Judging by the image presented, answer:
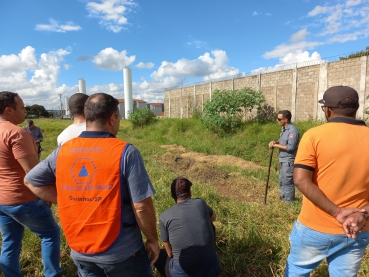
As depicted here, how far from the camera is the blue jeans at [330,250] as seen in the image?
58.3 inches

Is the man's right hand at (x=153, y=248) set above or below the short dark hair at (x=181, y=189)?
below

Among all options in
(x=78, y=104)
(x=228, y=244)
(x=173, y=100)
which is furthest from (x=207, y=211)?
(x=173, y=100)

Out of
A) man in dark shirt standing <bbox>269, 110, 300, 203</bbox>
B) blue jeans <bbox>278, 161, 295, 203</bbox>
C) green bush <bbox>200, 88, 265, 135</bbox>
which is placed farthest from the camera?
green bush <bbox>200, 88, 265, 135</bbox>

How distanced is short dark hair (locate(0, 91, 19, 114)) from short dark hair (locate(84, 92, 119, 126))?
45.5 inches

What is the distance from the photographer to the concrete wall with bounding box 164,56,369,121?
792cm

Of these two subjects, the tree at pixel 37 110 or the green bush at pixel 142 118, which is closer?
the green bush at pixel 142 118

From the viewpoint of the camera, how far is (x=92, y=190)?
125 centimetres

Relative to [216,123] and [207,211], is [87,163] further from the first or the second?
[216,123]

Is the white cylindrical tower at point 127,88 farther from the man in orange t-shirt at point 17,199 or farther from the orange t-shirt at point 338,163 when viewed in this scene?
the orange t-shirt at point 338,163

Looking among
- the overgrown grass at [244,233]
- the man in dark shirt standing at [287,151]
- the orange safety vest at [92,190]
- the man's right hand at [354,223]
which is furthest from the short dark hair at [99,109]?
the man in dark shirt standing at [287,151]

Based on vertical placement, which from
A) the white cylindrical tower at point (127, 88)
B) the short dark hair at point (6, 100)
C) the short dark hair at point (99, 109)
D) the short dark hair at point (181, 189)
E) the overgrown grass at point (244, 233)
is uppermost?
the white cylindrical tower at point (127, 88)

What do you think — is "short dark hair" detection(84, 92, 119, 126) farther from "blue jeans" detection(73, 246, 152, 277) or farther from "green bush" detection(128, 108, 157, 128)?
"green bush" detection(128, 108, 157, 128)

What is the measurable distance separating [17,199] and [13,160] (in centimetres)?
32

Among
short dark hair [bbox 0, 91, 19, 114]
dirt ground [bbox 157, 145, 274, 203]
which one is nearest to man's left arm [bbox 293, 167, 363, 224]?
short dark hair [bbox 0, 91, 19, 114]
